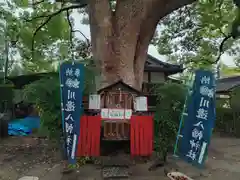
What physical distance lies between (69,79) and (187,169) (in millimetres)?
3434

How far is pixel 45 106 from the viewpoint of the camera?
19.0 feet

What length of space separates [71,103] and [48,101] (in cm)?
102

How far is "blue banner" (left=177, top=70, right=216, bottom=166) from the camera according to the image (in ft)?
16.0

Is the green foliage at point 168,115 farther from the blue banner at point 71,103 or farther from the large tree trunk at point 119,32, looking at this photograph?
the blue banner at point 71,103

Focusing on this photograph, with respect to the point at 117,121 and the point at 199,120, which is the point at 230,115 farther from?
the point at 117,121

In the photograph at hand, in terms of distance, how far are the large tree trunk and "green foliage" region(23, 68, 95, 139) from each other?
140 centimetres

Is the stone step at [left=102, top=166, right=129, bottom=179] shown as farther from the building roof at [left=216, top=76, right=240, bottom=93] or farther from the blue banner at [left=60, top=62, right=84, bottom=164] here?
the building roof at [left=216, top=76, right=240, bottom=93]

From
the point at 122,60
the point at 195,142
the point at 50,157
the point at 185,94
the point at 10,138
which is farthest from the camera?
the point at 10,138

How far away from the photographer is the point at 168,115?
577 centimetres

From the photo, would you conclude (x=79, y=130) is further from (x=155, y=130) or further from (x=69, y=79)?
(x=155, y=130)

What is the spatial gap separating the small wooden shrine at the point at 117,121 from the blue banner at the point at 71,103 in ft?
1.38

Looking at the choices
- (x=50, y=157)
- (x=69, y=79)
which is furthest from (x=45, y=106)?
(x=50, y=157)

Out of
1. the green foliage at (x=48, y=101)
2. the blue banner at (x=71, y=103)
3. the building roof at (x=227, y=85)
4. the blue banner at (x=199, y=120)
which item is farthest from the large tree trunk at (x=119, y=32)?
the building roof at (x=227, y=85)

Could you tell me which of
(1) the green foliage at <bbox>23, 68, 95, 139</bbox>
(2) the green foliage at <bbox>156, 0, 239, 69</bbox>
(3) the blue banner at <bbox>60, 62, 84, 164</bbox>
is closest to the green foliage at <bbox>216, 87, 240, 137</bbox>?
(2) the green foliage at <bbox>156, 0, 239, 69</bbox>
